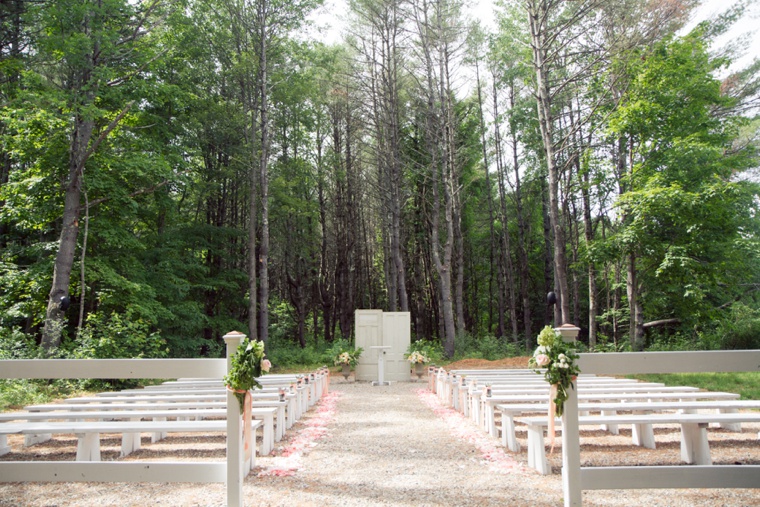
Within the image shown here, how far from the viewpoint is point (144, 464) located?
3.45 metres

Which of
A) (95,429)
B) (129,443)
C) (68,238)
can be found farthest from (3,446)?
(68,238)

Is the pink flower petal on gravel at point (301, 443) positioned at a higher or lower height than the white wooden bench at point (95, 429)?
lower

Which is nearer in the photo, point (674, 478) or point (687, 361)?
point (674, 478)

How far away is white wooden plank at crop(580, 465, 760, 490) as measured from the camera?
334 centimetres

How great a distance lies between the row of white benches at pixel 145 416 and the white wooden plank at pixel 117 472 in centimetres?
109

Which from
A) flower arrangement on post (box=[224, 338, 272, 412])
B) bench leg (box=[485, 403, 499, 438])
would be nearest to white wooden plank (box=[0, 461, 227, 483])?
flower arrangement on post (box=[224, 338, 272, 412])

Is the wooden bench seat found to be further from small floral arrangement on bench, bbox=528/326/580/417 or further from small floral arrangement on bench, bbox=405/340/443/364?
small floral arrangement on bench, bbox=405/340/443/364

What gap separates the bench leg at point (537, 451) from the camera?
4.73m

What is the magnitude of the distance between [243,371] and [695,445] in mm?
4142

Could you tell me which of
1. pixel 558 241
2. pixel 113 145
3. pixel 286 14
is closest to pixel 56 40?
pixel 113 145

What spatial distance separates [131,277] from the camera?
1587 centimetres

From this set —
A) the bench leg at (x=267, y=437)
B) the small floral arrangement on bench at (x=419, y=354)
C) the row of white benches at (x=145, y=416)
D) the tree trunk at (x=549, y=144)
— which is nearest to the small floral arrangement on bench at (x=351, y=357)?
the small floral arrangement on bench at (x=419, y=354)

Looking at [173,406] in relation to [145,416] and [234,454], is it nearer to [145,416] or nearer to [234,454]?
[145,416]

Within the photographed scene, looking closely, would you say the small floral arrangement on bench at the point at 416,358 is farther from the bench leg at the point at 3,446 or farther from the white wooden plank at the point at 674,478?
the white wooden plank at the point at 674,478
